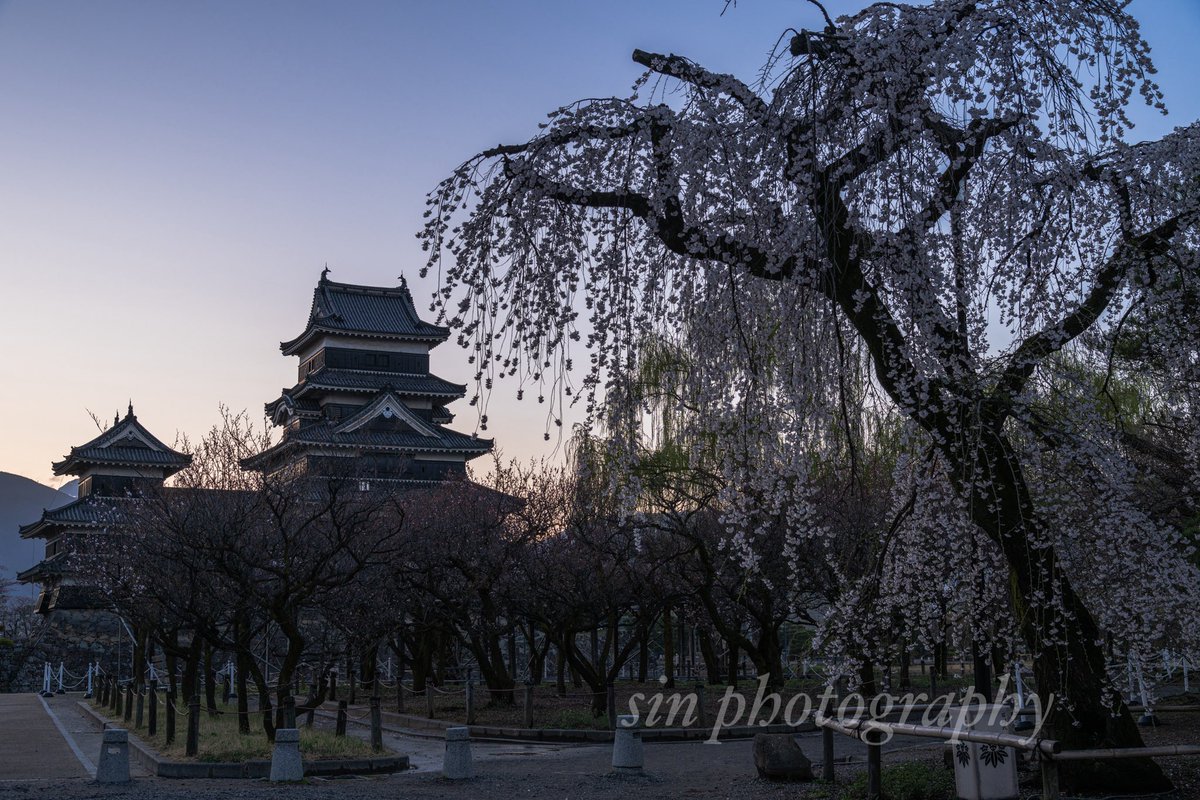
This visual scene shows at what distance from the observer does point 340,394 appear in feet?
159

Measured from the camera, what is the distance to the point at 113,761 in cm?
1325

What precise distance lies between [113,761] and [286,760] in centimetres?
217

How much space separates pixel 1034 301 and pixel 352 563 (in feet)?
66.8

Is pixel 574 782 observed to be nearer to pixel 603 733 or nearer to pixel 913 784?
pixel 913 784

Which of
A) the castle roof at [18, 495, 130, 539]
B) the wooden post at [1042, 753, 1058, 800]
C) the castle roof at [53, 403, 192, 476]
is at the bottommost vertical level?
the wooden post at [1042, 753, 1058, 800]

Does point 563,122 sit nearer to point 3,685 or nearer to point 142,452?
point 142,452

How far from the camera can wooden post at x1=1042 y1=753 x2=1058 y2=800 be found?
684 centimetres

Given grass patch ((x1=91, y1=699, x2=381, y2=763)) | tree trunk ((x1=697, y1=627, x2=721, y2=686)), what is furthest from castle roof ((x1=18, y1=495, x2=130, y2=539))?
grass patch ((x1=91, y1=699, x2=381, y2=763))

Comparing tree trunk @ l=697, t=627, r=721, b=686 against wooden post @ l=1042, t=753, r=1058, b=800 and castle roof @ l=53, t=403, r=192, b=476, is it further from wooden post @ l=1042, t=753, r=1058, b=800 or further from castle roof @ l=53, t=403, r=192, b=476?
castle roof @ l=53, t=403, r=192, b=476

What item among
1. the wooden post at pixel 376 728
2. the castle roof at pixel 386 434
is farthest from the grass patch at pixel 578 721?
the castle roof at pixel 386 434

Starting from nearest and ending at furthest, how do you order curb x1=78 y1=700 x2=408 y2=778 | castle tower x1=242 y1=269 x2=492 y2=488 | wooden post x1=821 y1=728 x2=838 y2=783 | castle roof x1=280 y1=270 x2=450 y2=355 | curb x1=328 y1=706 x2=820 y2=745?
wooden post x1=821 y1=728 x2=838 y2=783 → curb x1=78 y1=700 x2=408 y2=778 → curb x1=328 y1=706 x2=820 y2=745 → castle tower x1=242 y1=269 x2=492 y2=488 → castle roof x1=280 y1=270 x2=450 y2=355

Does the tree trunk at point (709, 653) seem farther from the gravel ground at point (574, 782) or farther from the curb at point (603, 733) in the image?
the gravel ground at point (574, 782)

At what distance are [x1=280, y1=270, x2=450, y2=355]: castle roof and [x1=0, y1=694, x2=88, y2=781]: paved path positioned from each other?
22.5m

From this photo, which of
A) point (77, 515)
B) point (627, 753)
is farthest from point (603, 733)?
point (77, 515)
